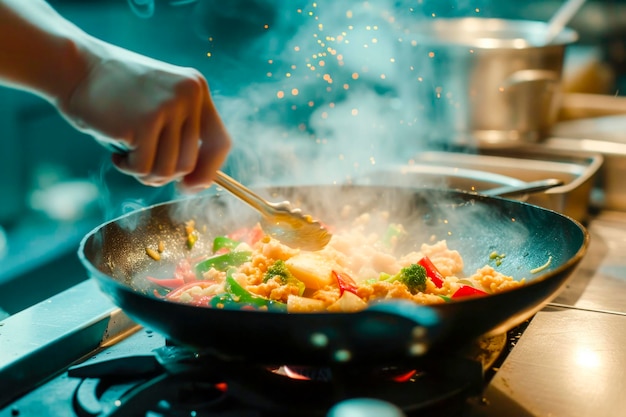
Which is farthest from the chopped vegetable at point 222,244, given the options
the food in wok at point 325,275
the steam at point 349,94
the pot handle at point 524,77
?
the pot handle at point 524,77

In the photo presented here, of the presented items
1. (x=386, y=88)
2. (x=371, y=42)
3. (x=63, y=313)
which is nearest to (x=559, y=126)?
(x=386, y=88)

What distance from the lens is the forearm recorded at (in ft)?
3.55

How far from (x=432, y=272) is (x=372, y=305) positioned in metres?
0.57

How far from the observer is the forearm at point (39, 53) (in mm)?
1083

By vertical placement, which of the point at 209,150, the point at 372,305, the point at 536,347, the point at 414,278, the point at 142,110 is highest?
the point at 142,110

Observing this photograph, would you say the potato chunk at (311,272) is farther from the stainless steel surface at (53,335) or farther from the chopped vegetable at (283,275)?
the stainless steel surface at (53,335)

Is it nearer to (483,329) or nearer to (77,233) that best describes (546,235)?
(483,329)

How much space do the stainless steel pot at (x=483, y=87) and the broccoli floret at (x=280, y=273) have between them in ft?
4.73

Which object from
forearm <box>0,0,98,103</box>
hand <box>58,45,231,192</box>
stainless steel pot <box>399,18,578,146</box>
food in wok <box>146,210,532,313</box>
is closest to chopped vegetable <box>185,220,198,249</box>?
food in wok <box>146,210,532,313</box>

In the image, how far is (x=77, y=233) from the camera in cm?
430

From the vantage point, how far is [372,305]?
942mm

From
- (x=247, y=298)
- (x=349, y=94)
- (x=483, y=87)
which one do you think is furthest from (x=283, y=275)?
(x=349, y=94)

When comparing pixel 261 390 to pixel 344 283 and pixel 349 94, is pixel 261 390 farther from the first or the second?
pixel 349 94

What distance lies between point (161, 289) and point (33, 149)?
355 cm
